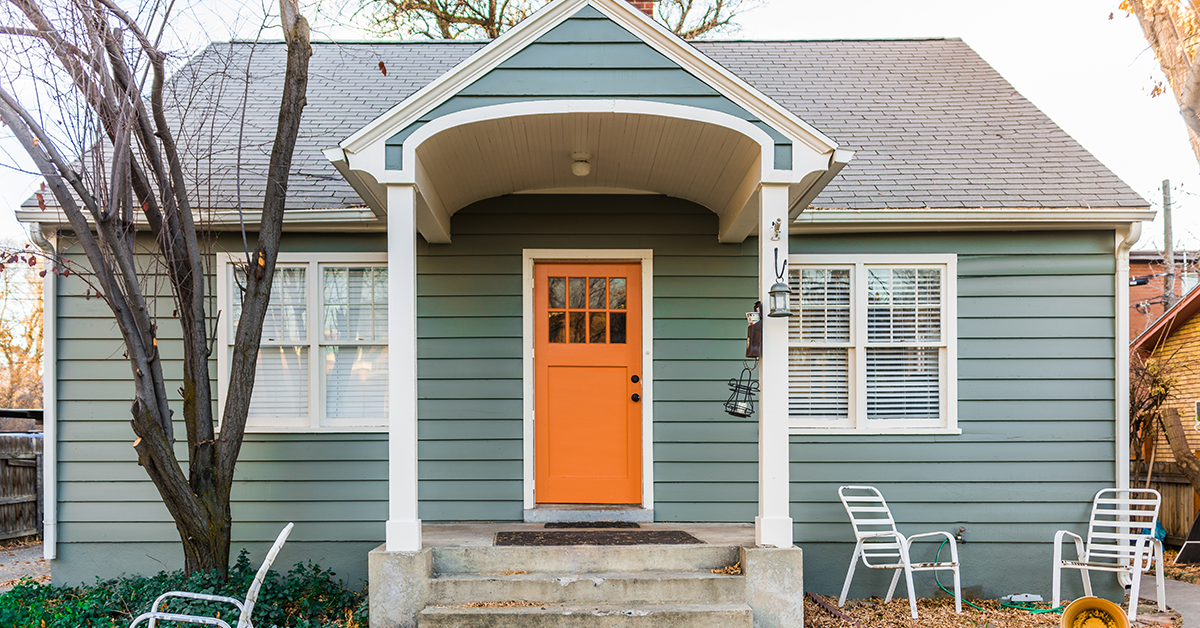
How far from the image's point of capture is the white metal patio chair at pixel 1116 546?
4465mm

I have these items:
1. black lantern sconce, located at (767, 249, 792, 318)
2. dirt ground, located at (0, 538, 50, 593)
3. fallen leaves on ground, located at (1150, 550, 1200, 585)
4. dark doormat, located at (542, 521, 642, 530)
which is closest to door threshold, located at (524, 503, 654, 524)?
dark doormat, located at (542, 521, 642, 530)

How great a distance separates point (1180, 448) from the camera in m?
6.72

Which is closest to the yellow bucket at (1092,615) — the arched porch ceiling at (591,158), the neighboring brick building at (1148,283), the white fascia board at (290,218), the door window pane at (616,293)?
the arched porch ceiling at (591,158)

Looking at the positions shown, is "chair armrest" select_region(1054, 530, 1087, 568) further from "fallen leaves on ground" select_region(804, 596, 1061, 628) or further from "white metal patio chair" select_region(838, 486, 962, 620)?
"white metal patio chair" select_region(838, 486, 962, 620)

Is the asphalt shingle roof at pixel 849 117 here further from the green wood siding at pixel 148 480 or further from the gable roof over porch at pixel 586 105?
the green wood siding at pixel 148 480

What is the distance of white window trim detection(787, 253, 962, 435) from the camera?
4988mm

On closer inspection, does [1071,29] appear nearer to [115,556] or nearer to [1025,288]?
[1025,288]

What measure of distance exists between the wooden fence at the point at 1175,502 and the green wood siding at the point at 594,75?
662 cm

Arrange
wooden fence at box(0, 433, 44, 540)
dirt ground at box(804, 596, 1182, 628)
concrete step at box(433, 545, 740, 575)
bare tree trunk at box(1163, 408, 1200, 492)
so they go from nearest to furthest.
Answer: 1. concrete step at box(433, 545, 740, 575)
2. dirt ground at box(804, 596, 1182, 628)
3. bare tree trunk at box(1163, 408, 1200, 492)
4. wooden fence at box(0, 433, 44, 540)

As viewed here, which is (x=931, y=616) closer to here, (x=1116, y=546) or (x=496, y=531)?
(x=1116, y=546)

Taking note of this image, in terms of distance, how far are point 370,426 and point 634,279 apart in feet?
6.79

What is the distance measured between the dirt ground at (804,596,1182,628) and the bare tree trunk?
2.61 m

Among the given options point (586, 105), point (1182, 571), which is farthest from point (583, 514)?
point (1182, 571)

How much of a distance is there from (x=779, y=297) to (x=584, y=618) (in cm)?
188
